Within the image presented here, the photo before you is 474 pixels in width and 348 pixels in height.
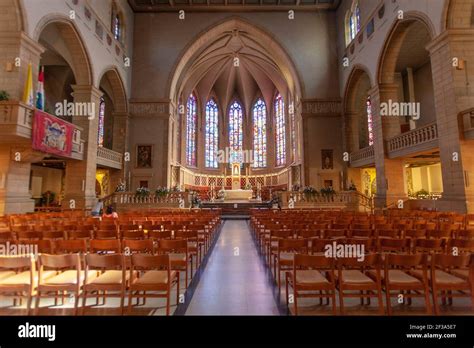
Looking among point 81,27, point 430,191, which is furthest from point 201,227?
point 430,191

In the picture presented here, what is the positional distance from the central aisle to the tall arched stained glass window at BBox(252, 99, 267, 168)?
2709 cm

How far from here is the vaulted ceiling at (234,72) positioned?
24.7 metres

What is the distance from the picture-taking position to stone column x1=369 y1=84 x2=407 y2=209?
1430cm

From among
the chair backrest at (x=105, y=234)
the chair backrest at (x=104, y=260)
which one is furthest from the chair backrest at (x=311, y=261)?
the chair backrest at (x=105, y=234)

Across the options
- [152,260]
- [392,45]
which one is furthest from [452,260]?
[392,45]

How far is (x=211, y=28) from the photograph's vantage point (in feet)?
70.5

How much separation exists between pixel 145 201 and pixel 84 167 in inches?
157

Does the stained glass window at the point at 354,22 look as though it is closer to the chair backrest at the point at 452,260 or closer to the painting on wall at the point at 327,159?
the painting on wall at the point at 327,159

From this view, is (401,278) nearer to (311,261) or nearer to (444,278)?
(444,278)

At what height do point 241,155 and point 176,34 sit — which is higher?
point 176,34

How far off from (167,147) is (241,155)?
14.1 m

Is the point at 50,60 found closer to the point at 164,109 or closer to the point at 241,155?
the point at 164,109

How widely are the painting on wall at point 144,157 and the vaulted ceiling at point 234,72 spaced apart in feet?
25.1

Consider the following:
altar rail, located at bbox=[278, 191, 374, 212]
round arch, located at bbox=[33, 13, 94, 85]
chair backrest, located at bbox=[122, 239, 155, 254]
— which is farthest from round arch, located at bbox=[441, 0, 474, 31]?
round arch, located at bbox=[33, 13, 94, 85]
